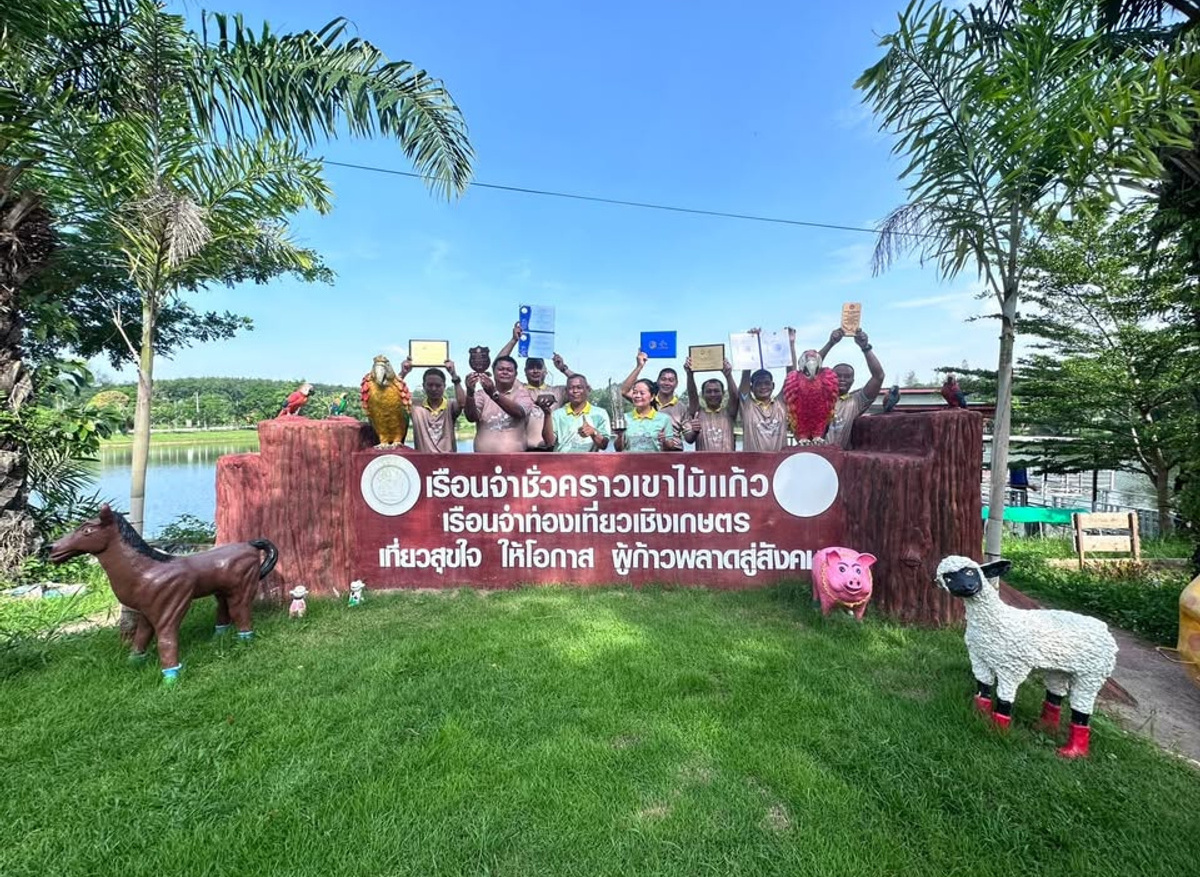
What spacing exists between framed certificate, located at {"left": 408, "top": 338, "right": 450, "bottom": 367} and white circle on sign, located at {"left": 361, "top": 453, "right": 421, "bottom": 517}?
90 cm

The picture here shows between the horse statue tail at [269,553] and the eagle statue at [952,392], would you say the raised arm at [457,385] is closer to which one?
the horse statue tail at [269,553]

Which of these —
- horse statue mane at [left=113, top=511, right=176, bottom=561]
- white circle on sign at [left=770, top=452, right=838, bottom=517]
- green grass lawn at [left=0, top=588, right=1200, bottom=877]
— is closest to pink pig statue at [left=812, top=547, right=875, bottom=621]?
green grass lawn at [left=0, top=588, right=1200, bottom=877]

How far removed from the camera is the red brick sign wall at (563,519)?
4.95 m

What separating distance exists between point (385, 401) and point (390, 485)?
0.77 meters

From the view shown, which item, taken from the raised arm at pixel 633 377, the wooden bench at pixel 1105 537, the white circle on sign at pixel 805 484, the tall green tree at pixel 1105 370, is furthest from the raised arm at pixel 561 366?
the tall green tree at pixel 1105 370

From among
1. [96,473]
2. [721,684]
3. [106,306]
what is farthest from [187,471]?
[721,684]

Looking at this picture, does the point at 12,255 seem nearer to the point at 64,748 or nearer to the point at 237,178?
the point at 237,178

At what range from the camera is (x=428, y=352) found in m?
4.87

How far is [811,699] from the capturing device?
9.71ft

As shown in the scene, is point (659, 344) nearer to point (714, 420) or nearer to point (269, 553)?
point (714, 420)

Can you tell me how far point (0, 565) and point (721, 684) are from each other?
710 cm

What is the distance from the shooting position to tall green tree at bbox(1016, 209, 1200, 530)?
35.6 ft

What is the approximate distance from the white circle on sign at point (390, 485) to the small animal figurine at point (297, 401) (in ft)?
3.27

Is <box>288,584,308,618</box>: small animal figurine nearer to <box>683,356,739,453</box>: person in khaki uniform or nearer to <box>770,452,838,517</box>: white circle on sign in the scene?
<box>683,356,739,453</box>: person in khaki uniform
